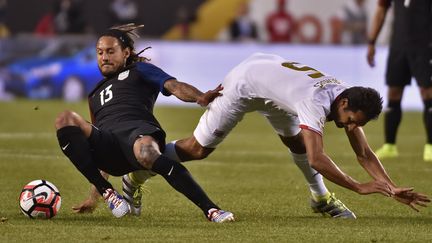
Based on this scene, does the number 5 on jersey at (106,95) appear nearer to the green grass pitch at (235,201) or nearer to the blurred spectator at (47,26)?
the green grass pitch at (235,201)

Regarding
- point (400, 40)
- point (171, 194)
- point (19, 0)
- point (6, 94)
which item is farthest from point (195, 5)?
point (171, 194)

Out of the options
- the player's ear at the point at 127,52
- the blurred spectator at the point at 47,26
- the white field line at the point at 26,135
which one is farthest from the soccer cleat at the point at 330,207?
the blurred spectator at the point at 47,26

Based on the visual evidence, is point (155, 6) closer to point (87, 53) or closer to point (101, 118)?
point (87, 53)

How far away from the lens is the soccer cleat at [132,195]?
8.72 metres

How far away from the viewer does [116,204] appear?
8.18 m

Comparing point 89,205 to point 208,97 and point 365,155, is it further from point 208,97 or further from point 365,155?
point 365,155

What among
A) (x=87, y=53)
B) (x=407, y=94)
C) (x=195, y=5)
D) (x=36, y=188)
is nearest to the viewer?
(x=36, y=188)

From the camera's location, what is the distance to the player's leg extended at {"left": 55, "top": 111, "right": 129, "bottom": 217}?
324 inches

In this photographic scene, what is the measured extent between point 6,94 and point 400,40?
1285 centimetres

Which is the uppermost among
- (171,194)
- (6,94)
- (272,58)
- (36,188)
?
(272,58)

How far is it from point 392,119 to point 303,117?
612cm

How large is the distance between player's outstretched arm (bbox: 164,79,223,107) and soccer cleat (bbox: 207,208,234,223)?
0.85 meters

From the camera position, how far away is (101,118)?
8.85m

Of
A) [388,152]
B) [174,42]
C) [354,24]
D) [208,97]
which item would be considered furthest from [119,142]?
[354,24]
